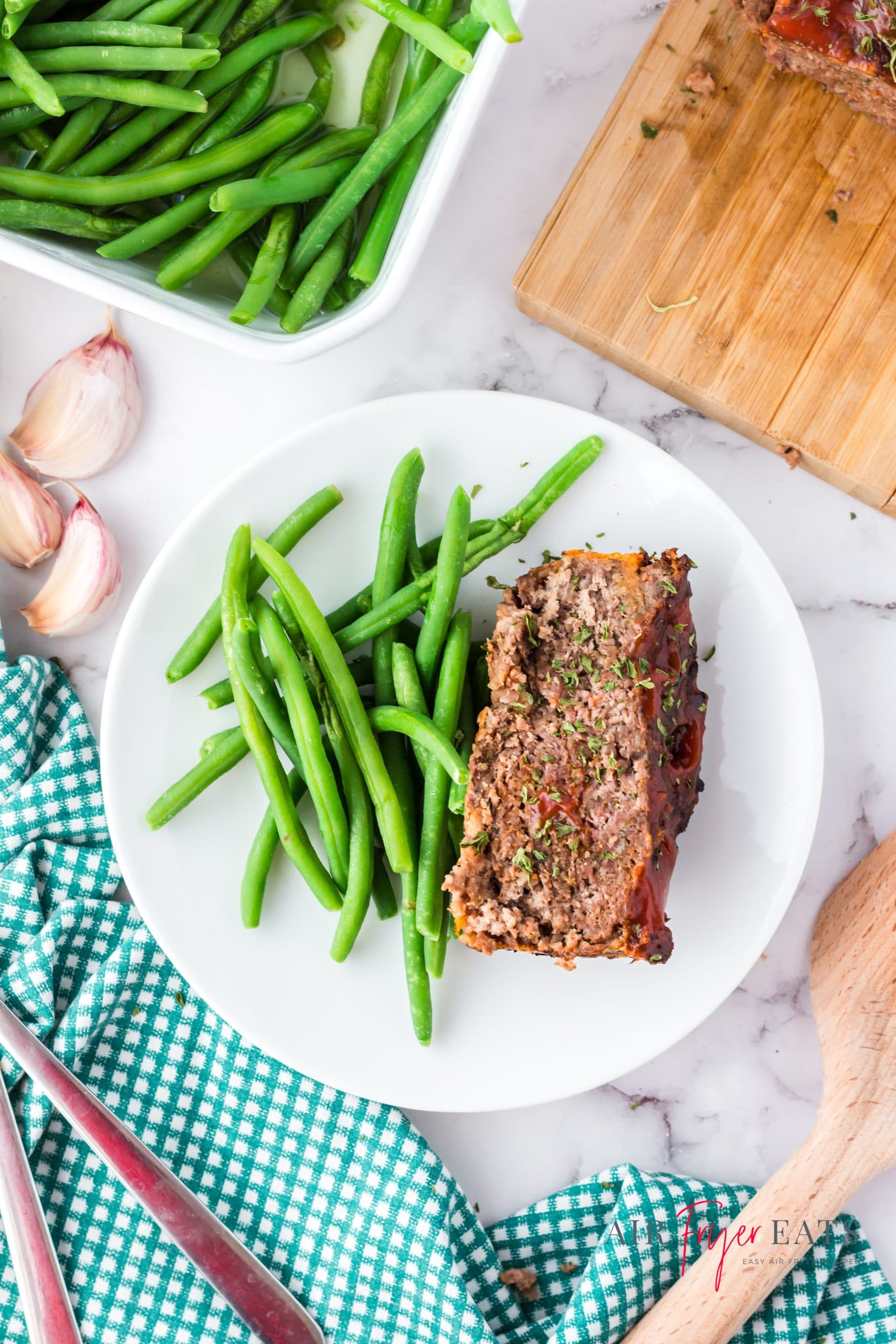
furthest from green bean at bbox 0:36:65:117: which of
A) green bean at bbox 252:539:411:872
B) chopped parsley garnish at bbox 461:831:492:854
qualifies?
chopped parsley garnish at bbox 461:831:492:854

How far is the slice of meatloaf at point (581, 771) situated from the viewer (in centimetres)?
285

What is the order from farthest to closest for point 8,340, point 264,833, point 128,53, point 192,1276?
point 8,340
point 192,1276
point 264,833
point 128,53

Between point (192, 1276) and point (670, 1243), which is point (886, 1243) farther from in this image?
point (192, 1276)

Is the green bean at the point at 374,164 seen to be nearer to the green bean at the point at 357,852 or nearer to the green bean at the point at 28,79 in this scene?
the green bean at the point at 28,79

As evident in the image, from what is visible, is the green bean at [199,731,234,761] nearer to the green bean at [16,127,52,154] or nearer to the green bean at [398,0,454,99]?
the green bean at [16,127,52,154]

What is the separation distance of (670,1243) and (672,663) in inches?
75.7

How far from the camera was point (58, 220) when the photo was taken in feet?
9.71

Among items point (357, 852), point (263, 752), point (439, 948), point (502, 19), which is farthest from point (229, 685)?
point (502, 19)

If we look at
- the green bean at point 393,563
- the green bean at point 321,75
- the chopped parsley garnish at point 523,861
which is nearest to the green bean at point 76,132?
the green bean at point 321,75

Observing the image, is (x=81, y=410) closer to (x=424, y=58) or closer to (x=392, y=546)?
(x=392, y=546)

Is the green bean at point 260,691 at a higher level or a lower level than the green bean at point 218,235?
lower

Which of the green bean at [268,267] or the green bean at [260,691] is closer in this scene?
the green bean at [268,267]

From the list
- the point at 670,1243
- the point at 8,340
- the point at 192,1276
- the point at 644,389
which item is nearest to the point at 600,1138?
the point at 670,1243

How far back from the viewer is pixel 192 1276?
3523 millimetres
